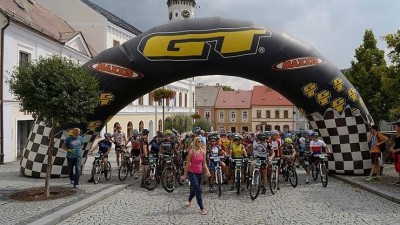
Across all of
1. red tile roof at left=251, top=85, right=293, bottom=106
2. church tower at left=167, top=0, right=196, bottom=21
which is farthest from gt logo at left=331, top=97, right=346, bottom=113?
red tile roof at left=251, top=85, right=293, bottom=106

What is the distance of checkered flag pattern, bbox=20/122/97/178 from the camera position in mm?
12680

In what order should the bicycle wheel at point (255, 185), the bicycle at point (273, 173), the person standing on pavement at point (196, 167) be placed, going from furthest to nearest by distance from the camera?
1. the bicycle at point (273, 173)
2. the bicycle wheel at point (255, 185)
3. the person standing on pavement at point (196, 167)

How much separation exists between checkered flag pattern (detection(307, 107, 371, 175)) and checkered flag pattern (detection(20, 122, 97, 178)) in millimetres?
7733

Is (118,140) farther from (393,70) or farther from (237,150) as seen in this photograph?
(393,70)

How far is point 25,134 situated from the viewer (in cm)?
2108

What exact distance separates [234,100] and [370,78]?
4443 centimetres

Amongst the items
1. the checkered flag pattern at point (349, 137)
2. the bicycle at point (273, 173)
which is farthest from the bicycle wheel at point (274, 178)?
the checkered flag pattern at point (349, 137)

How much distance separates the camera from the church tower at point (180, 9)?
5919cm

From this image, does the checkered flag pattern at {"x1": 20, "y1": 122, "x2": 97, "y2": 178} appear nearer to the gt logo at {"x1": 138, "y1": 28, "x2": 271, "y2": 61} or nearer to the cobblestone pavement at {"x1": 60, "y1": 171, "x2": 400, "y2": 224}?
the cobblestone pavement at {"x1": 60, "y1": 171, "x2": 400, "y2": 224}

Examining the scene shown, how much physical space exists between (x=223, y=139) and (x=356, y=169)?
443cm

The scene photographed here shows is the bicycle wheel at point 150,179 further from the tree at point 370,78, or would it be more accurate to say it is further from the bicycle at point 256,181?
the tree at point 370,78

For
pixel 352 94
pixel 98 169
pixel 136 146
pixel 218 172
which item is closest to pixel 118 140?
pixel 136 146

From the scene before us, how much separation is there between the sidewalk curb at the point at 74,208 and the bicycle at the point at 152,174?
2.88 ft

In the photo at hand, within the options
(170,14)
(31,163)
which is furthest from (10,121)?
(170,14)
